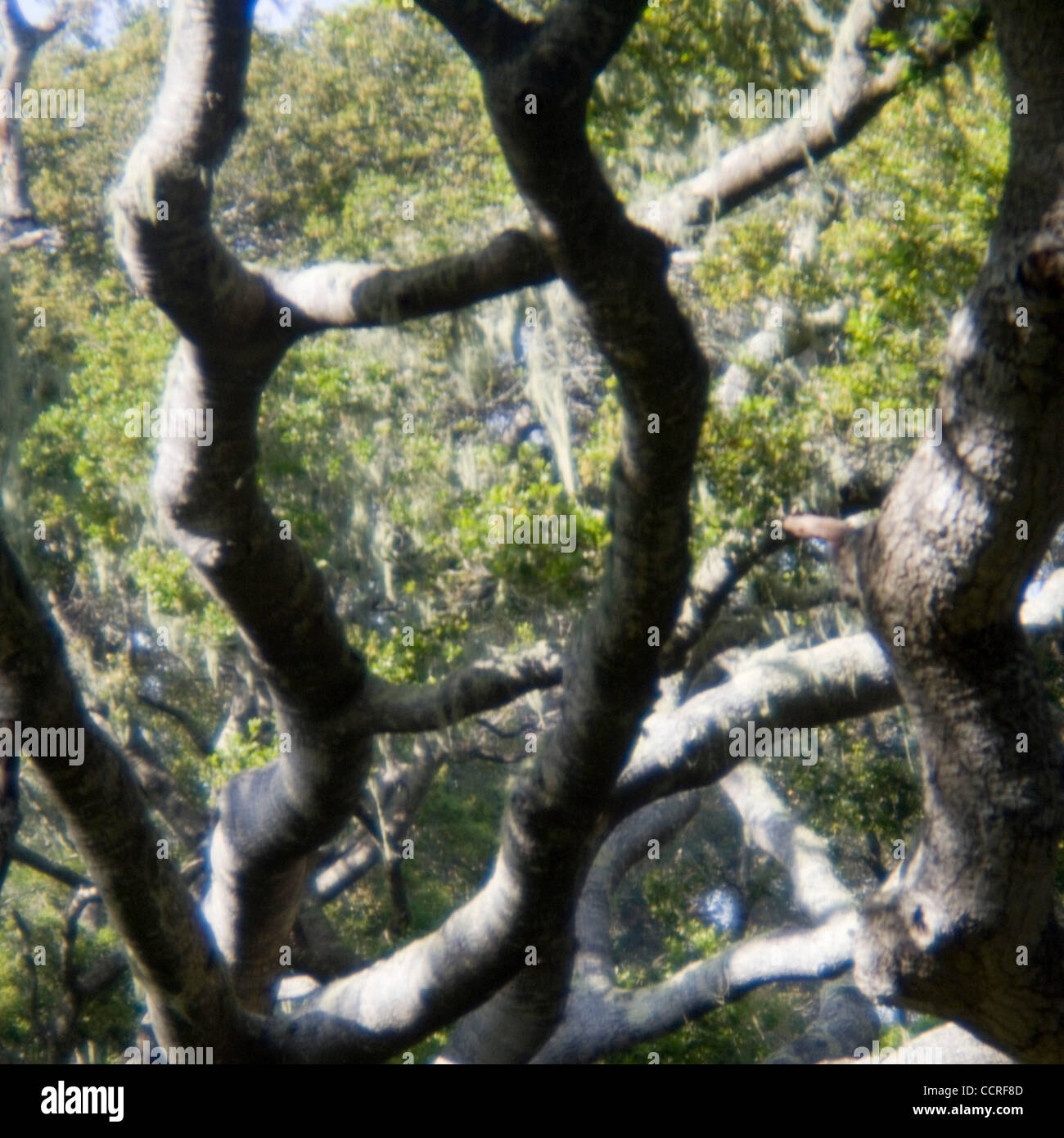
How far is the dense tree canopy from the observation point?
3.17 metres

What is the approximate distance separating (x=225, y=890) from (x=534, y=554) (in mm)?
2824

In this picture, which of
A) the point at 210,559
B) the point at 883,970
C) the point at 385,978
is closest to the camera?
the point at 883,970

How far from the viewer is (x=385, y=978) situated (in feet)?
17.2

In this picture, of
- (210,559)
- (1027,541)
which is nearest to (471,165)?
(210,559)

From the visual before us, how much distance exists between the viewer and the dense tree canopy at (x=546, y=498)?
3166 mm

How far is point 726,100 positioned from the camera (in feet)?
20.1

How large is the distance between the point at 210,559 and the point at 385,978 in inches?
89.6

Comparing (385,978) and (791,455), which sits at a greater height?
(791,455)

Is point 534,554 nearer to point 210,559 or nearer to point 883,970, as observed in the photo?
point 210,559

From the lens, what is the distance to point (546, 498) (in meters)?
6.12

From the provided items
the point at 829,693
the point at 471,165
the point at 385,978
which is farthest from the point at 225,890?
the point at 471,165

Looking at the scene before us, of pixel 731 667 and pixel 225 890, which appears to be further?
pixel 731 667

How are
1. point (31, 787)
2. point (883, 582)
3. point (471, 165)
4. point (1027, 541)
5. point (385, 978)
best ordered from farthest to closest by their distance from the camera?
point (31, 787) < point (471, 165) < point (385, 978) < point (883, 582) < point (1027, 541)

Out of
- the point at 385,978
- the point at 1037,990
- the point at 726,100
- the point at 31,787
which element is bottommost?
the point at 1037,990
